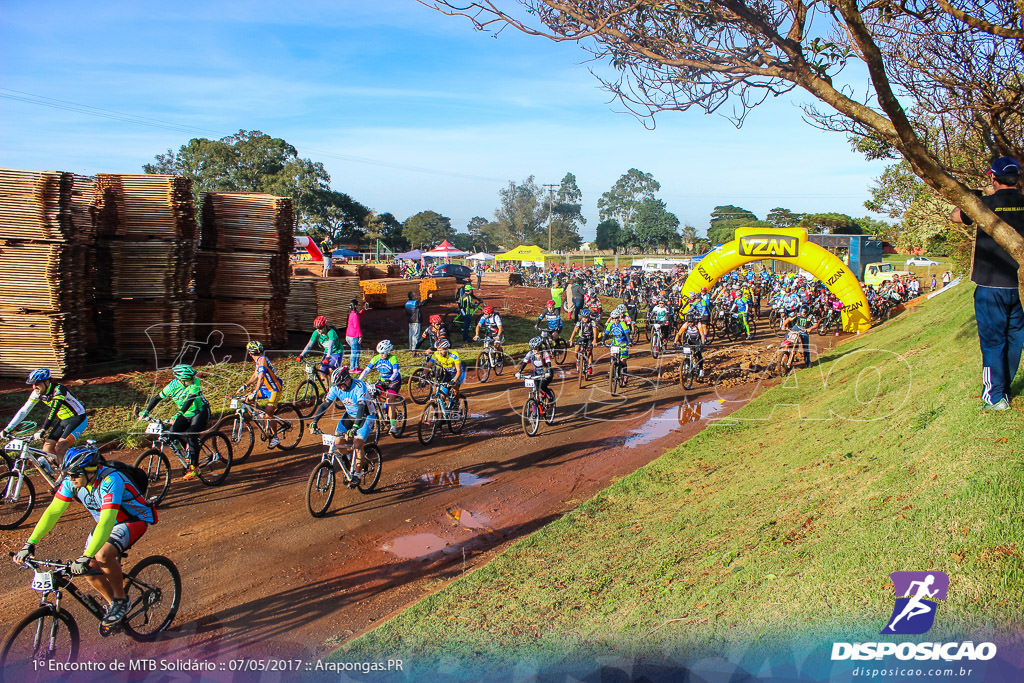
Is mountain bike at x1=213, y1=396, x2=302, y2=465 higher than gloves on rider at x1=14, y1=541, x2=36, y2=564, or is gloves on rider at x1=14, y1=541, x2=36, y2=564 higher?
gloves on rider at x1=14, y1=541, x2=36, y2=564

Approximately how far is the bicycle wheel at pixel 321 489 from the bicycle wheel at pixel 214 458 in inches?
79.5

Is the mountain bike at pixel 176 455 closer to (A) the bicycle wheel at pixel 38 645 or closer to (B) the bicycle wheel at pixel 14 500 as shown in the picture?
(B) the bicycle wheel at pixel 14 500

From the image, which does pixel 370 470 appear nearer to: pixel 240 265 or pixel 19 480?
pixel 19 480

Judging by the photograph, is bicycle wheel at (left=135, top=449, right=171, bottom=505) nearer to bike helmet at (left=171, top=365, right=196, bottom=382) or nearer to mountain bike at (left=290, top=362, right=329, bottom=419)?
bike helmet at (left=171, top=365, right=196, bottom=382)

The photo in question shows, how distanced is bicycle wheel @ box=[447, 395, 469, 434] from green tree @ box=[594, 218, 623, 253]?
8590 centimetres

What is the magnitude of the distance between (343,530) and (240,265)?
12.7 metres

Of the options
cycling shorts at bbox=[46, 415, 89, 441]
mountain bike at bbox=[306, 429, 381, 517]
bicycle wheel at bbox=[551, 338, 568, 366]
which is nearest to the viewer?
cycling shorts at bbox=[46, 415, 89, 441]

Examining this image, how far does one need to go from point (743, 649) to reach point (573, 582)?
2.40 metres

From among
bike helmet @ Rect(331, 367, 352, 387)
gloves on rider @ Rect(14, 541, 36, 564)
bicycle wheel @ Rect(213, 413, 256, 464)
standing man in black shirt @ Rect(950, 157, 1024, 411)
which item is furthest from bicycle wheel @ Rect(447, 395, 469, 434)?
standing man in black shirt @ Rect(950, 157, 1024, 411)

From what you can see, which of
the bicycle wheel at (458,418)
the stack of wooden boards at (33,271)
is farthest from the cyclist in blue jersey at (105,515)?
the stack of wooden boards at (33,271)

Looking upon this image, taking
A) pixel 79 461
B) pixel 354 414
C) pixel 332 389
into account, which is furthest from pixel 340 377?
pixel 79 461

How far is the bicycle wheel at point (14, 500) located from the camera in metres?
8.56

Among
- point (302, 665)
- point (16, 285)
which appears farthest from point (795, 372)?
point (16, 285)

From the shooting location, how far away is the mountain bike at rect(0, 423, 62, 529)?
8.52m
